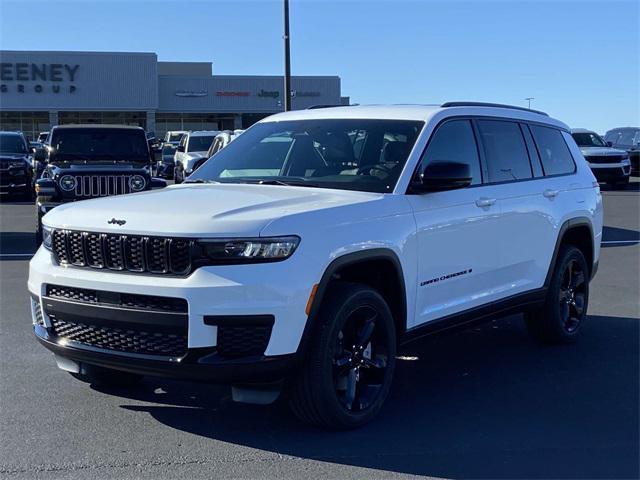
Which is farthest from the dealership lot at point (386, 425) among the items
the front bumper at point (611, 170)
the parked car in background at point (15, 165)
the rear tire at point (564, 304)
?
the front bumper at point (611, 170)

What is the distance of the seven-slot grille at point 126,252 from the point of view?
4.22 m

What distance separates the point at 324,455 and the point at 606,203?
1866 cm

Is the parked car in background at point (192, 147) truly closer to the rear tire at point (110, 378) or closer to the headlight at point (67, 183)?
the headlight at point (67, 183)

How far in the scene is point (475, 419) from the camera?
5004mm

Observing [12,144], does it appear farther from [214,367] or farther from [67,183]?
[214,367]

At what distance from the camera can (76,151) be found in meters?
13.6

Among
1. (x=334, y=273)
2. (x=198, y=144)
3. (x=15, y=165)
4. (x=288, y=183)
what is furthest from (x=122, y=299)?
(x=198, y=144)

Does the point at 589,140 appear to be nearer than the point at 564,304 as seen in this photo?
No

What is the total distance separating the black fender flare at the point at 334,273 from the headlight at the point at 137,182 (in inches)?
337

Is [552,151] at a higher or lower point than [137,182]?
higher

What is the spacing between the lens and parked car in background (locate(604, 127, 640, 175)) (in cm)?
2995

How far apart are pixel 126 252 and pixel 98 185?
8559mm

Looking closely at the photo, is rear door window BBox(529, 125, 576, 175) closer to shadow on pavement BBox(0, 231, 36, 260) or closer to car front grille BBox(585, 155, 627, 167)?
shadow on pavement BBox(0, 231, 36, 260)

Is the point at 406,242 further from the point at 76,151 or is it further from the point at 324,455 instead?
the point at 76,151
